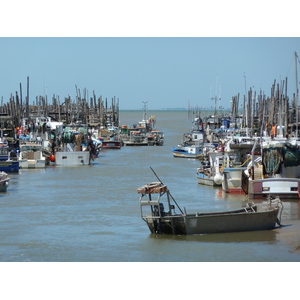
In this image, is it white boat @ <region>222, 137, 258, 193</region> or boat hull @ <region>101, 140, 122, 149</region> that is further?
boat hull @ <region>101, 140, 122, 149</region>

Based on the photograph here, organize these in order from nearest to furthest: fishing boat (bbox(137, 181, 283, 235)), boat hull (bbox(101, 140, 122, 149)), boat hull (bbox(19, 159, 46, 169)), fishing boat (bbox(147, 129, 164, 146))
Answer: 1. fishing boat (bbox(137, 181, 283, 235))
2. boat hull (bbox(19, 159, 46, 169))
3. boat hull (bbox(101, 140, 122, 149))
4. fishing boat (bbox(147, 129, 164, 146))

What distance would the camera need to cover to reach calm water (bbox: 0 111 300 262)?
18375mm

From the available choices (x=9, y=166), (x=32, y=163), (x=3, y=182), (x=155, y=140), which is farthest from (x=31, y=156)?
(x=155, y=140)

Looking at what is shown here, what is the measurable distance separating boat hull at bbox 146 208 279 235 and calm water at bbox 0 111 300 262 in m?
0.21

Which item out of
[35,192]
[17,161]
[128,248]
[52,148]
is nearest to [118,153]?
[52,148]

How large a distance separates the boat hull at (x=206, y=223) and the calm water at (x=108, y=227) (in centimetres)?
21

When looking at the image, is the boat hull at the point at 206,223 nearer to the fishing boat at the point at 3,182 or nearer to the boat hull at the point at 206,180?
the boat hull at the point at 206,180

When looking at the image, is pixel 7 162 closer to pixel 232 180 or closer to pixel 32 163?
pixel 32 163

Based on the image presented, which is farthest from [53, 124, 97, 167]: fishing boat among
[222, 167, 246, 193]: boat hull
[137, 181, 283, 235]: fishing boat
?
[137, 181, 283, 235]: fishing boat

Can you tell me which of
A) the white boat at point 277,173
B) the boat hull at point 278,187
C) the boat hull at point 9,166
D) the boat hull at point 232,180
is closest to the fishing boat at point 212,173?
the boat hull at point 232,180

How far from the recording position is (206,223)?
19.9m

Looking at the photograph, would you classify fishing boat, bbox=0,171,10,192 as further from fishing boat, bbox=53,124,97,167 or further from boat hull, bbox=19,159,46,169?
fishing boat, bbox=53,124,97,167

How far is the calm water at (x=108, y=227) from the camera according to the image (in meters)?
18.4

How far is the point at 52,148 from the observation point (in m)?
49.2
